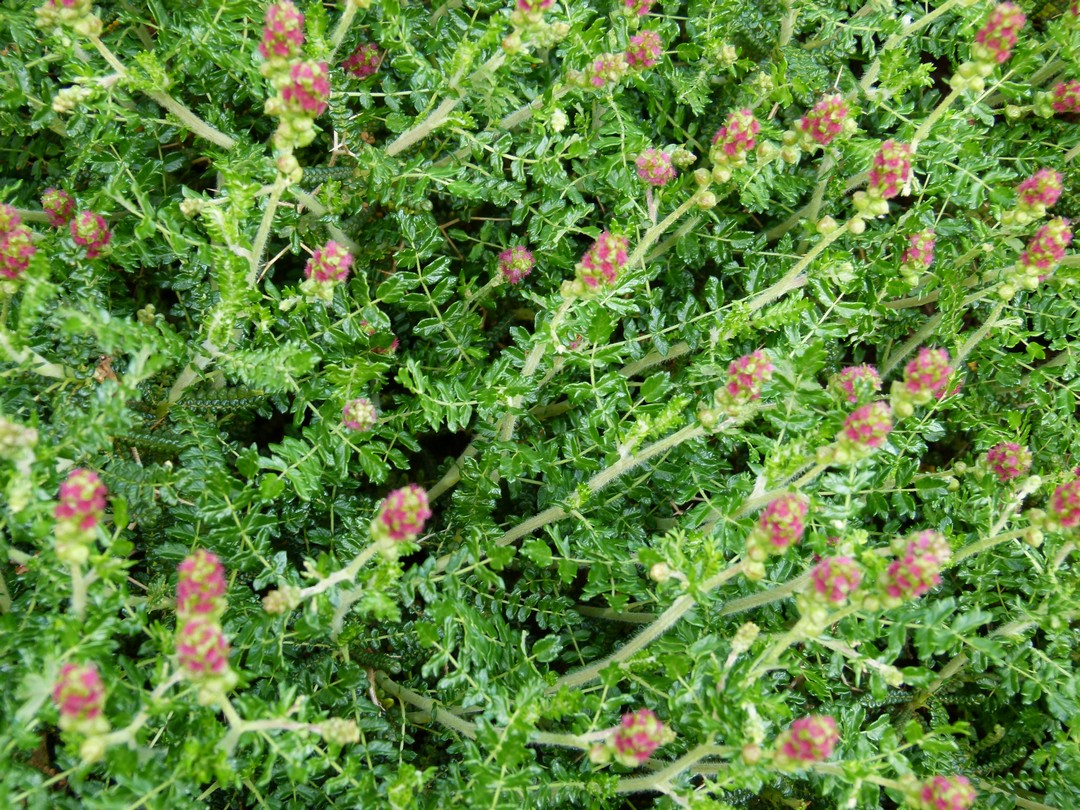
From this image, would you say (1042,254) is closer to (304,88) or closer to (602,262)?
(602,262)

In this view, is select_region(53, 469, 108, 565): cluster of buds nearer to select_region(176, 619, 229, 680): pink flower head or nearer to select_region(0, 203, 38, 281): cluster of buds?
select_region(176, 619, 229, 680): pink flower head

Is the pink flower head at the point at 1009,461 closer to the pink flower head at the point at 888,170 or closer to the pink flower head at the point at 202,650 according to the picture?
the pink flower head at the point at 888,170

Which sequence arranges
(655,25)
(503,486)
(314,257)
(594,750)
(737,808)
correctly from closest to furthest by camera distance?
(594,750) → (314,257) → (737,808) → (655,25) → (503,486)

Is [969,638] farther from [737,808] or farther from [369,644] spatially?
[369,644]

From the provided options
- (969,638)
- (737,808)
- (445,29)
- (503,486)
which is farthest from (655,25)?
(737,808)

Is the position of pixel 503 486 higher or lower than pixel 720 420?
→ lower

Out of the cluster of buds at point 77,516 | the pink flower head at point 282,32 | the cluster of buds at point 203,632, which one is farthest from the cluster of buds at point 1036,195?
the cluster of buds at point 77,516
